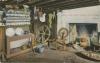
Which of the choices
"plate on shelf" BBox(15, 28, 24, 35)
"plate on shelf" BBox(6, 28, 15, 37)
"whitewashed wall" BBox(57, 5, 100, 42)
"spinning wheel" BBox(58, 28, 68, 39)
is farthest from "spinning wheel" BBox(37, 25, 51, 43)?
"plate on shelf" BBox(6, 28, 15, 37)

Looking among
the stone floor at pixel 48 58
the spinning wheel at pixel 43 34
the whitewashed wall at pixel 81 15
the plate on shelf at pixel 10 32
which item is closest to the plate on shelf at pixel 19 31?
the plate on shelf at pixel 10 32

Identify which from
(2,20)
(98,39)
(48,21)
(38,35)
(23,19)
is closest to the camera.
→ (2,20)

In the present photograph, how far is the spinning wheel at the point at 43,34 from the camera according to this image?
17.2ft

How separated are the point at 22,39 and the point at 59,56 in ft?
2.84

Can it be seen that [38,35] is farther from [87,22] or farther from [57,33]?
[87,22]

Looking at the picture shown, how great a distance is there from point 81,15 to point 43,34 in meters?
1.73

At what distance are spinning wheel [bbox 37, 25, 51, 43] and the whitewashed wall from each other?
0.95m

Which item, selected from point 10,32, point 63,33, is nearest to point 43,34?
point 63,33

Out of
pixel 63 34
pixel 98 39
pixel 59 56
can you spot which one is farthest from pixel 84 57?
pixel 98 39

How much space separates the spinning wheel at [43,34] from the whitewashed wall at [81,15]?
3.11ft

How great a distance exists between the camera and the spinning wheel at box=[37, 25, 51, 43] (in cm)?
526

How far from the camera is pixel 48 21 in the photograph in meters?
5.76

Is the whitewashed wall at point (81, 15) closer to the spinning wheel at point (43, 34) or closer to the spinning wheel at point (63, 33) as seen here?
→ the spinning wheel at point (63, 33)

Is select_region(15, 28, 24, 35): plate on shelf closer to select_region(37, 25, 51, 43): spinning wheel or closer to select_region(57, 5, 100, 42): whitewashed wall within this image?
select_region(37, 25, 51, 43): spinning wheel
